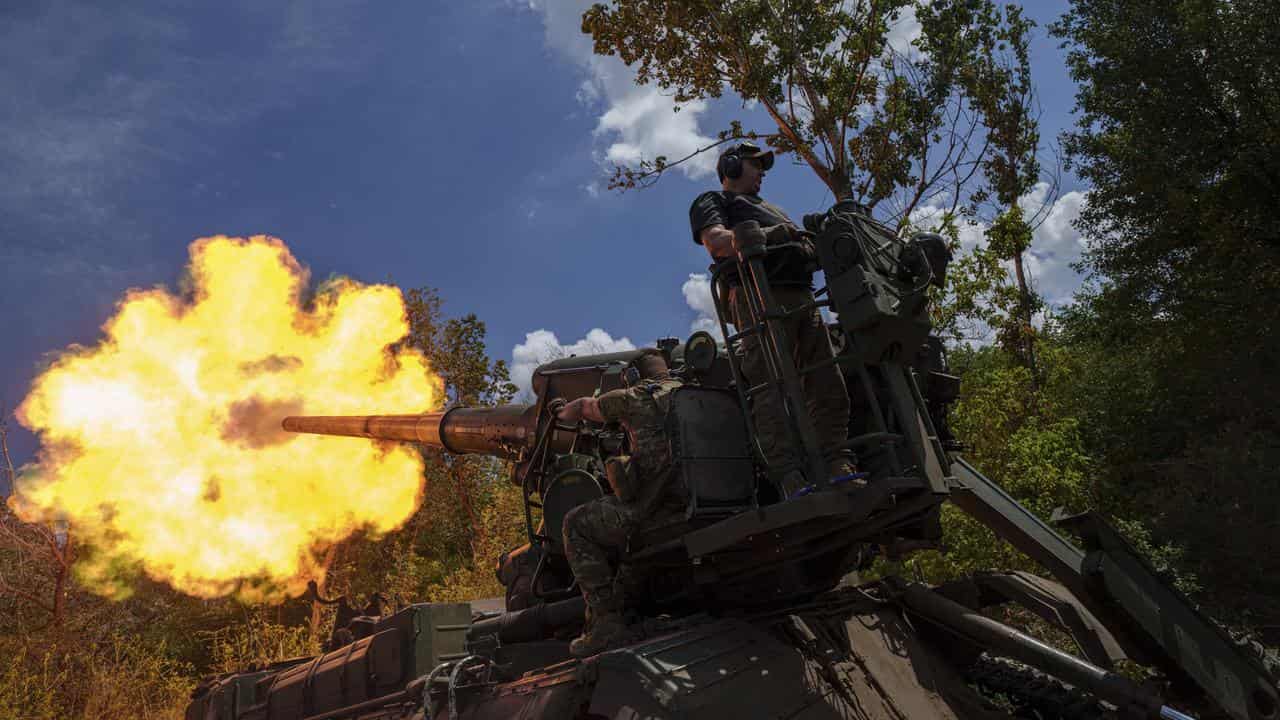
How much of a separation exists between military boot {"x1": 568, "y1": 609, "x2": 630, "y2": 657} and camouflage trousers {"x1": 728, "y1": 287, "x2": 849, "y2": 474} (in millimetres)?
1473

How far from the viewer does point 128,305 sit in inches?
564

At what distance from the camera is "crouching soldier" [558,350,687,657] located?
5.72m

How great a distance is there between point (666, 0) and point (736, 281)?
14.2m

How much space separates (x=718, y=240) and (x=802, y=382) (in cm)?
103

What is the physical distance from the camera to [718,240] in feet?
18.0

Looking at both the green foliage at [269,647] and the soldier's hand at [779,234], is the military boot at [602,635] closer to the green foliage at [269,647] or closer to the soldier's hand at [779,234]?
the soldier's hand at [779,234]

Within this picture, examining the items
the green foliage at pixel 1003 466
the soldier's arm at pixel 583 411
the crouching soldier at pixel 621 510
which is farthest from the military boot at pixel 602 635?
the green foliage at pixel 1003 466

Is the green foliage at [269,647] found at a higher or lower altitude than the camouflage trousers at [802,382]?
higher

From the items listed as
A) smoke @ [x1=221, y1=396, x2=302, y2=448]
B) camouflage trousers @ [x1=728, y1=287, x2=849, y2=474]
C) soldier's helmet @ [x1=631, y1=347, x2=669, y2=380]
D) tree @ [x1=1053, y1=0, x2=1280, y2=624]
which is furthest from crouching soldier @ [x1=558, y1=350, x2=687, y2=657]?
tree @ [x1=1053, y1=0, x2=1280, y2=624]

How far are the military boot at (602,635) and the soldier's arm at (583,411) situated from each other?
1.30m

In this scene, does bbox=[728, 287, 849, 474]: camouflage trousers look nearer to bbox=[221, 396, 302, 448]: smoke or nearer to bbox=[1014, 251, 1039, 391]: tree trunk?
bbox=[221, 396, 302, 448]: smoke

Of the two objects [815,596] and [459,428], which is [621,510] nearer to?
[815,596]

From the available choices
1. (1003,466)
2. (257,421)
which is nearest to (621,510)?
(1003,466)

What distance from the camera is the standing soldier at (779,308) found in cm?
521
